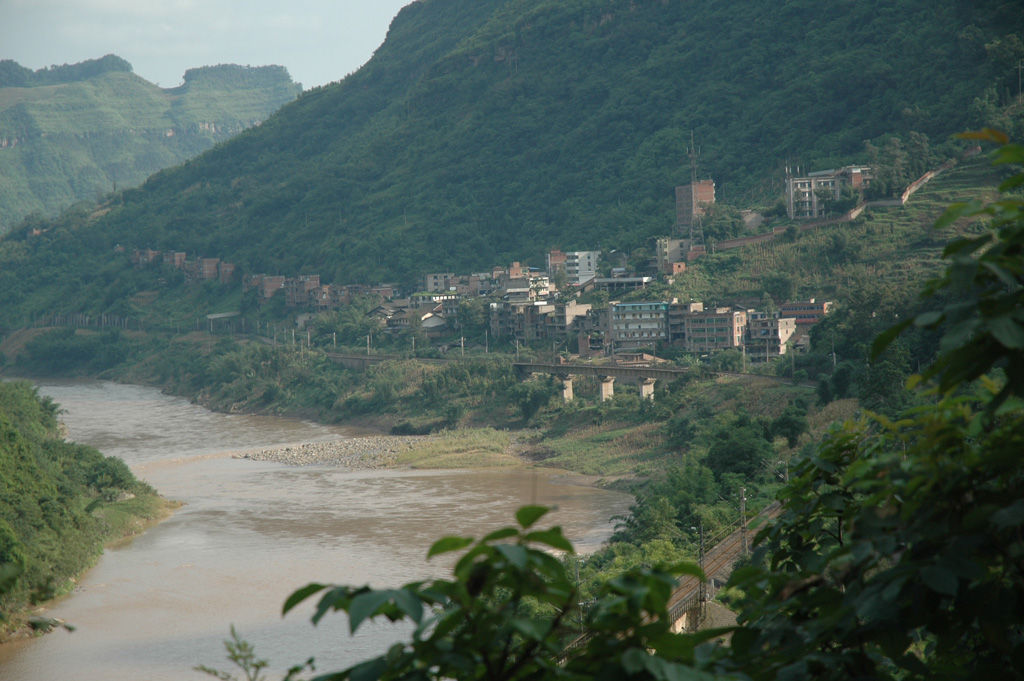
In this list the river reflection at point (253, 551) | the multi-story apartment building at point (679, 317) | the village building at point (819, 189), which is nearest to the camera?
the river reflection at point (253, 551)

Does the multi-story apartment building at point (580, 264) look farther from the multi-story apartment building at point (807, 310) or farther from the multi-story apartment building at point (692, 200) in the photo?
the multi-story apartment building at point (807, 310)

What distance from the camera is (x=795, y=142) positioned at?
166 feet

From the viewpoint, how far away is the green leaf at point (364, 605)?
1.18 metres

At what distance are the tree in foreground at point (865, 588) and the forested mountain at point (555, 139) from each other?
42392 millimetres

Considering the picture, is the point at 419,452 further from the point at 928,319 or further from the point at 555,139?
the point at 555,139

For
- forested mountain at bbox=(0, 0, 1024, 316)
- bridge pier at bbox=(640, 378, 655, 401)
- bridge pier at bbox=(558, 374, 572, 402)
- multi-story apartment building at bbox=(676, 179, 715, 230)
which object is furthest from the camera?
forested mountain at bbox=(0, 0, 1024, 316)

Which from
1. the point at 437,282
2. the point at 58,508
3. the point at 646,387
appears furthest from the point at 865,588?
the point at 437,282

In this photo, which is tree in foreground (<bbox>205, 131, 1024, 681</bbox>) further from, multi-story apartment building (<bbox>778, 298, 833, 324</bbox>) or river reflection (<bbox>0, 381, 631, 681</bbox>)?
multi-story apartment building (<bbox>778, 298, 833, 324</bbox>)

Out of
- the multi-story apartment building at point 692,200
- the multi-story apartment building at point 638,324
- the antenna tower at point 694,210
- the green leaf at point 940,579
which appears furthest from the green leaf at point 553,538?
the multi-story apartment building at point 692,200

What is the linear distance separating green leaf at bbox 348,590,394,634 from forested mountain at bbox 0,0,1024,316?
142ft

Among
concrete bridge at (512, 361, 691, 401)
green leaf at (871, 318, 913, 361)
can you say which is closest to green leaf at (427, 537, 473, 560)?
green leaf at (871, 318, 913, 361)

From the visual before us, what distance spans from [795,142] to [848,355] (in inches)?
1118

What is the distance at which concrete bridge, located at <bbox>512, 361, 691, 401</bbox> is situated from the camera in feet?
98.8

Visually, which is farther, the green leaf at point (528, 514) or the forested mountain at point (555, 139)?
the forested mountain at point (555, 139)
